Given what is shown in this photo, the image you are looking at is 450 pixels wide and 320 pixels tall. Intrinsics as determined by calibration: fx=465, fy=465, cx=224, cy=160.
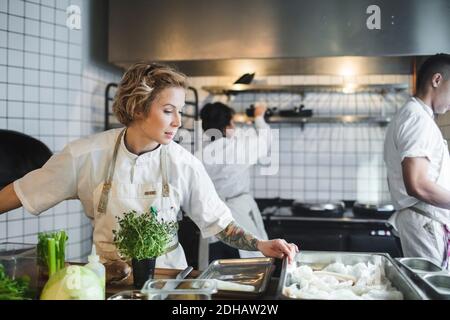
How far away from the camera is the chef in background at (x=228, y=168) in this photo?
289cm

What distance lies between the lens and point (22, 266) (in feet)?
4.13

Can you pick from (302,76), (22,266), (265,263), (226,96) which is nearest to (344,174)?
(302,76)

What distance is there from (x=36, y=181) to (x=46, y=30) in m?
1.38

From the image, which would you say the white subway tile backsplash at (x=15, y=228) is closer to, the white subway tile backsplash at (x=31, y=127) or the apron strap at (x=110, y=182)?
the white subway tile backsplash at (x=31, y=127)

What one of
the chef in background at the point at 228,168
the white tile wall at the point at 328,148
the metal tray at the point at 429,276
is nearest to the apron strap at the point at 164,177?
the metal tray at the point at 429,276

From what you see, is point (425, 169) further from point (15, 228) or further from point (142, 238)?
point (15, 228)

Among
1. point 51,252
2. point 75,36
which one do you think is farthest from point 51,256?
point 75,36

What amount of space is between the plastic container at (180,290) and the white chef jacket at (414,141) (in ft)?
4.10

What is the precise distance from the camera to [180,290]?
1.00 metres

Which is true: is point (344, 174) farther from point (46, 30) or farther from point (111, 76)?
point (46, 30)

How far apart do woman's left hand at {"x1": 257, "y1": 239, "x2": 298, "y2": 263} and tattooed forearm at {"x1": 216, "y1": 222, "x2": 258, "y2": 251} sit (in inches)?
2.1

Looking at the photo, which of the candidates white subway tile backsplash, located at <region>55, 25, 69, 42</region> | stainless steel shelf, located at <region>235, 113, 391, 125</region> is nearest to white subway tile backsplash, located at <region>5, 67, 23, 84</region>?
white subway tile backsplash, located at <region>55, 25, 69, 42</region>

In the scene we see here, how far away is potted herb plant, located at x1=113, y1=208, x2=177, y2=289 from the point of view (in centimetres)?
121

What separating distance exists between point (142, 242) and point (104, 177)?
0.56 metres
